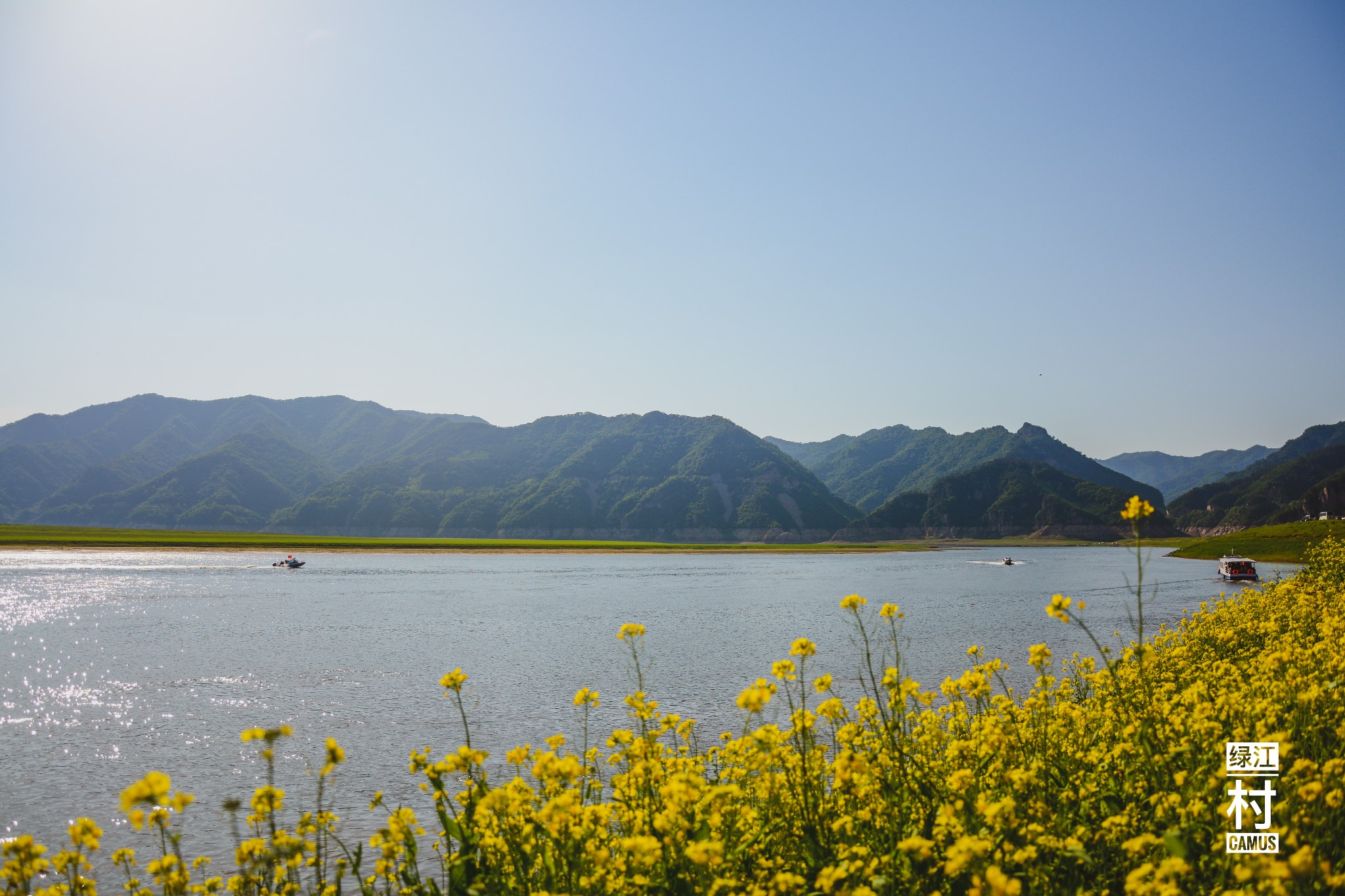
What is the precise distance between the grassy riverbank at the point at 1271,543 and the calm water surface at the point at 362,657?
63.1 feet

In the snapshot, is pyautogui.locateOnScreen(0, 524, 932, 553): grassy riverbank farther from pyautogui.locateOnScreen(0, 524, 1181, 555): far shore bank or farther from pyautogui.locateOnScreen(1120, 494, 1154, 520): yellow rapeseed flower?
pyautogui.locateOnScreen(1120, 494, 1154, 520): yellow rapeseed flower

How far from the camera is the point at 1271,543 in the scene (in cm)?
8875

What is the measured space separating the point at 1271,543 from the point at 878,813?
10810cm

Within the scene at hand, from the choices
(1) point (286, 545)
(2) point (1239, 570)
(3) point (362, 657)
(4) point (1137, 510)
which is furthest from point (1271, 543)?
(1) point (286, 545)

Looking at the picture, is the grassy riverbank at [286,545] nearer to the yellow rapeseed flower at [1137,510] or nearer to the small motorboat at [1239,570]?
the small motorboat at [1239,570]

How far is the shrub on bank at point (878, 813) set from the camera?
4703 millimetres

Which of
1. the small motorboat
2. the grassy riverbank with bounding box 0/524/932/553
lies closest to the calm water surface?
the small motorboat

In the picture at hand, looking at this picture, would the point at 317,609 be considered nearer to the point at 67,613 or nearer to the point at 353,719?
the point at 67,613

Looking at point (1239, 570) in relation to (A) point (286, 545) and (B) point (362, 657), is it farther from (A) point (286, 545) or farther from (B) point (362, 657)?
(A) point (286, 545)

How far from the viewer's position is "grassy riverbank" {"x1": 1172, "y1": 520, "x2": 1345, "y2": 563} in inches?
3189

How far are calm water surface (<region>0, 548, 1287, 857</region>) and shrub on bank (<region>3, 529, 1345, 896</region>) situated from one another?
17.4ft

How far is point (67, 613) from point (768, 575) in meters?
57.8

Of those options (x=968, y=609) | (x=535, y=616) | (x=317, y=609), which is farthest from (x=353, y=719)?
(x=968, y=609)

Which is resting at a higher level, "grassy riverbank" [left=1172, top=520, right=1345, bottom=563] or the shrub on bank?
the shrub on bank
